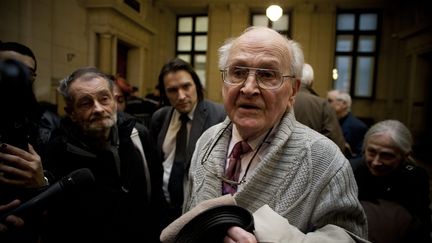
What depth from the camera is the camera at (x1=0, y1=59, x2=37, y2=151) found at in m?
0.54

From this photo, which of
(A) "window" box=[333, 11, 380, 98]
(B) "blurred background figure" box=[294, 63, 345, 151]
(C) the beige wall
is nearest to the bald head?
(B) "blurred background figure" box=[294, 63, 345, 151]

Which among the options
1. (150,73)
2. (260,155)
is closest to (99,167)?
(260,155)

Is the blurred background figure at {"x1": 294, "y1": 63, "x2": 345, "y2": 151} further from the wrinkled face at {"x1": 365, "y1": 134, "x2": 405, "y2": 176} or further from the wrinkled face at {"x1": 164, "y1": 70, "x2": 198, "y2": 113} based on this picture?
the wrinkled face at {"x1": 164, "y1": 70, "x2": 198, "y2": 113}

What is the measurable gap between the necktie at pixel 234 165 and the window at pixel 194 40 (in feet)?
32.4

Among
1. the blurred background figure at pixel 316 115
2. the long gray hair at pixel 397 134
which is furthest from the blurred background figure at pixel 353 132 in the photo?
the long gray hair at pixel 397 134

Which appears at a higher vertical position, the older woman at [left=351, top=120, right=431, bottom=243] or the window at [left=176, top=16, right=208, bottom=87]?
the window at [left=176, top=16, right=208, bottom=87]

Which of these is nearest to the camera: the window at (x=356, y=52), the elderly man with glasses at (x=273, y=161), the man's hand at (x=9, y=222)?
the man's hand at (x=9, y=222)

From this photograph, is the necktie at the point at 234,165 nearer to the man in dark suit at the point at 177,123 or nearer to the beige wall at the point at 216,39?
the man in dark suit at the point at 177,123

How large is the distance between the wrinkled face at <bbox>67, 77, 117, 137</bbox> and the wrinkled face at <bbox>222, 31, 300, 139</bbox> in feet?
2.89

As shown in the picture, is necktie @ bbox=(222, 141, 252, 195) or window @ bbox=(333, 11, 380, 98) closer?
necktie @ bbox=(222, 141, 252, 195)

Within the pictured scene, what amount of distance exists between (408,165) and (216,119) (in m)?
1.36

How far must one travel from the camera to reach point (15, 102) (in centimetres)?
61

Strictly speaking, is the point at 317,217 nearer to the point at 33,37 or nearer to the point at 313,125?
the point at 313,125

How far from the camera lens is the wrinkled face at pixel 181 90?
2.28m
